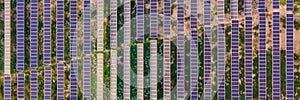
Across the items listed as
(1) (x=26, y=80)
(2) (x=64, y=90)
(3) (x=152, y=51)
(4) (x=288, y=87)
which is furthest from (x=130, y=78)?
(4) (x=288, y=87)

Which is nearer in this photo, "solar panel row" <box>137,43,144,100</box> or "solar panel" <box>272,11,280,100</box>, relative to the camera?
"solar panel" <box>272,11,280,100</box>

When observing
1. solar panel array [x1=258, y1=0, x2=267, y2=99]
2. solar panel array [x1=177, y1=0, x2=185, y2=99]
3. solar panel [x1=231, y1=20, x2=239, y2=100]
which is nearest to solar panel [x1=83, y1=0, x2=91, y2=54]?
solar panel array [x1=177, y1=0, x2=185, y2=99]

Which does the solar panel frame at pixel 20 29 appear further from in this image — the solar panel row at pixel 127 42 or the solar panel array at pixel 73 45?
the solar panel row at pixel 127 42

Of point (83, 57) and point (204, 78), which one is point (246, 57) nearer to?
point (204, 78)

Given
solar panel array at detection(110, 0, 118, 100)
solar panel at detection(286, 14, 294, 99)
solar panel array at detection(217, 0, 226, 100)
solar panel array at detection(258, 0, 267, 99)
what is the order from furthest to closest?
1. solar panel array at detection(110, 0, 118, 100)
2. solar panel array at detection(217, 0, 226, 100)
3. solar panel array at detection(258, 0, 267, 99)
4. solar panel at detection(286, 14, 294, 99)

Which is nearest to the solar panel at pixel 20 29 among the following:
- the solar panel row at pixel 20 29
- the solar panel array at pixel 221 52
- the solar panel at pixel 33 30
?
the solar panel row at pixel 20 29

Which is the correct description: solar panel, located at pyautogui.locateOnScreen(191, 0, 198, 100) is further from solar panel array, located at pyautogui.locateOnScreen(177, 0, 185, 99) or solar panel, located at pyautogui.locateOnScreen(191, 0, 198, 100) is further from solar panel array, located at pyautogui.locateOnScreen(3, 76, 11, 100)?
solar panel array, located at pyautogui.locateOnScreen(3, 76, 11, 100)

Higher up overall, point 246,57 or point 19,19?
point 19,19

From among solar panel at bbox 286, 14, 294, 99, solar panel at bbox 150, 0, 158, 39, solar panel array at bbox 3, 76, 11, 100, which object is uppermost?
solar panel at bbox 150, 0, 158, 39
